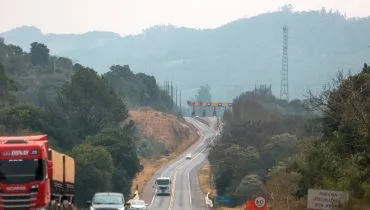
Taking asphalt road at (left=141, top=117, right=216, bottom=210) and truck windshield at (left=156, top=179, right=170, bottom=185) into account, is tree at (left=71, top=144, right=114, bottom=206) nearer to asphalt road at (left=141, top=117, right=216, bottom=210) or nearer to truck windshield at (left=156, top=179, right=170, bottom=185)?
asphalt road at (left=141, top=117, right=216, bottom=210)

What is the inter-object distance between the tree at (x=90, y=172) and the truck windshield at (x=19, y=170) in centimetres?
3839

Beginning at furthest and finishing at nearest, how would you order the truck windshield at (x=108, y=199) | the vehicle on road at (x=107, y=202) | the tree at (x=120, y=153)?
the tree at (x=120, y=153) → the truck windshield at (x=108, y=199) → the vehicle on road at (x=107, y=202)

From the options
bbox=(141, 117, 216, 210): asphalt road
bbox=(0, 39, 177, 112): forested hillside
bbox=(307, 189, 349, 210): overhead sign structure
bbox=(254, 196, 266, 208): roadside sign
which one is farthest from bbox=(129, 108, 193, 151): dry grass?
bbox=(307, 189, 349, 210): overhead sign structure

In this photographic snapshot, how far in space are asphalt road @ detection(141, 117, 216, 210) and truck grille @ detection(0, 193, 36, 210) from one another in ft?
118

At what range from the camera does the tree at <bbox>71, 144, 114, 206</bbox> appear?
6675 cm

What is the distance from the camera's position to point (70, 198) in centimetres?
3722

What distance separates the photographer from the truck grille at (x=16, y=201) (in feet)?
87.8

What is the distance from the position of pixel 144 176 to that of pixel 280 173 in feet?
191

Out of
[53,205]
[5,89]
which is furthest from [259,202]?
[5,89]

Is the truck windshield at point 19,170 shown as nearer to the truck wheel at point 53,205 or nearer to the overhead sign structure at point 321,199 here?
the truck wheel at point 53,205

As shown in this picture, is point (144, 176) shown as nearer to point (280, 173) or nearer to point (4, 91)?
point (4, 91)

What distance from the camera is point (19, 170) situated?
2694cm

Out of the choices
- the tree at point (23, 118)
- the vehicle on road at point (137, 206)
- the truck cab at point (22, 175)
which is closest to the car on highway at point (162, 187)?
the tree at point (23, 118)

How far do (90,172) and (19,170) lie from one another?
41.2 m
